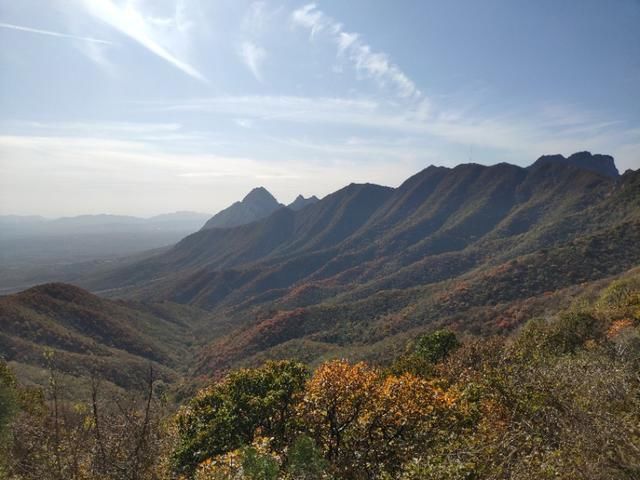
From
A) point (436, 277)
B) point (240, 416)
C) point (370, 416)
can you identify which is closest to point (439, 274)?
point (436, 277)

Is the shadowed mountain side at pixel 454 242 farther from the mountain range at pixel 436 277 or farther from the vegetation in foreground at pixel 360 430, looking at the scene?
the vegetation in foreground at pixel 360 430

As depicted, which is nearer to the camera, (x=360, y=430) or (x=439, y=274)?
(x=360, y=430)

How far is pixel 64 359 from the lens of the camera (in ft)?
219

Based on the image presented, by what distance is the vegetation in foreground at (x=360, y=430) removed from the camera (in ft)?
26.2

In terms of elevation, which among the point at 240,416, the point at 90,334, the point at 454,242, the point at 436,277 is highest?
the point at 240,416

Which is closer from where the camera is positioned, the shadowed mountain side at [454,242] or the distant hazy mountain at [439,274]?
the distant hazy mountain at [439,274]

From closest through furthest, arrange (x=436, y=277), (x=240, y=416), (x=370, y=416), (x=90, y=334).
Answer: (x=370, y=416), (x=240, y=416), (x=90, y=334), (x=436, y=277)

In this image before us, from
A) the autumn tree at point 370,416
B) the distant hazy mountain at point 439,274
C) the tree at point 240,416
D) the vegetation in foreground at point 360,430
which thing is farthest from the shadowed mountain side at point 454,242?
the tree at point 240,416

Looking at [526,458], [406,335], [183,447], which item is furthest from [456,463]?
[406,335]

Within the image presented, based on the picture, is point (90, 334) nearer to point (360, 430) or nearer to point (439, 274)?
point (439, 274)

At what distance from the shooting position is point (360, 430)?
11789 mm

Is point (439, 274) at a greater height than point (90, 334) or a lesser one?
greater

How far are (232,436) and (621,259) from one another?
257ft

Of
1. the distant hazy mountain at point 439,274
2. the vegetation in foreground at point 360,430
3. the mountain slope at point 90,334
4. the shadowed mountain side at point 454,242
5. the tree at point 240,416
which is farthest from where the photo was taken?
the shadowed mountain side at point 454,242
